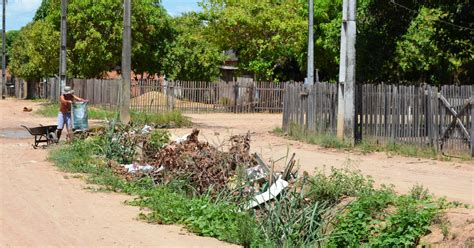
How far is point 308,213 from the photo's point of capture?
1120 cm

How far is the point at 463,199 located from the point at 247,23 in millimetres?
32878

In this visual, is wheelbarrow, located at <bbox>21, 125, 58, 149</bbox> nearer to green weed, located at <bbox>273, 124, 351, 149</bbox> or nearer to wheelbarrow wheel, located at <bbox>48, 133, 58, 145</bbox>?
wheelbarrow wheel, located at <bbox>48, 133, 58, 145</bbox>

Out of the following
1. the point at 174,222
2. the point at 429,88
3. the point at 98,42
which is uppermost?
the point at 98,42

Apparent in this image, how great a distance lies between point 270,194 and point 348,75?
980cm

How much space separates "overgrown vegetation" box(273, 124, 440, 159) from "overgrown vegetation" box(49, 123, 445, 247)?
5981mm

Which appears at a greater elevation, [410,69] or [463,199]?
[410,69]

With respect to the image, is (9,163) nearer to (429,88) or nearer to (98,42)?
(429,88)

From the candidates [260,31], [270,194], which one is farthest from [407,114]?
[260,31]

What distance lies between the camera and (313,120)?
23188mm

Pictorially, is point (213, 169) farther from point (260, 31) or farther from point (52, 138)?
point (260, 31)

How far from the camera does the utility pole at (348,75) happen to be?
20953 mm

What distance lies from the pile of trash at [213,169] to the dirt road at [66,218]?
1410mm

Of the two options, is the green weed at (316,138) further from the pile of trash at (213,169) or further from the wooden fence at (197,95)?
the wooden fence at (197,95)

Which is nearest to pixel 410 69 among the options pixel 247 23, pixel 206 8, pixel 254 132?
pixel 254 132
